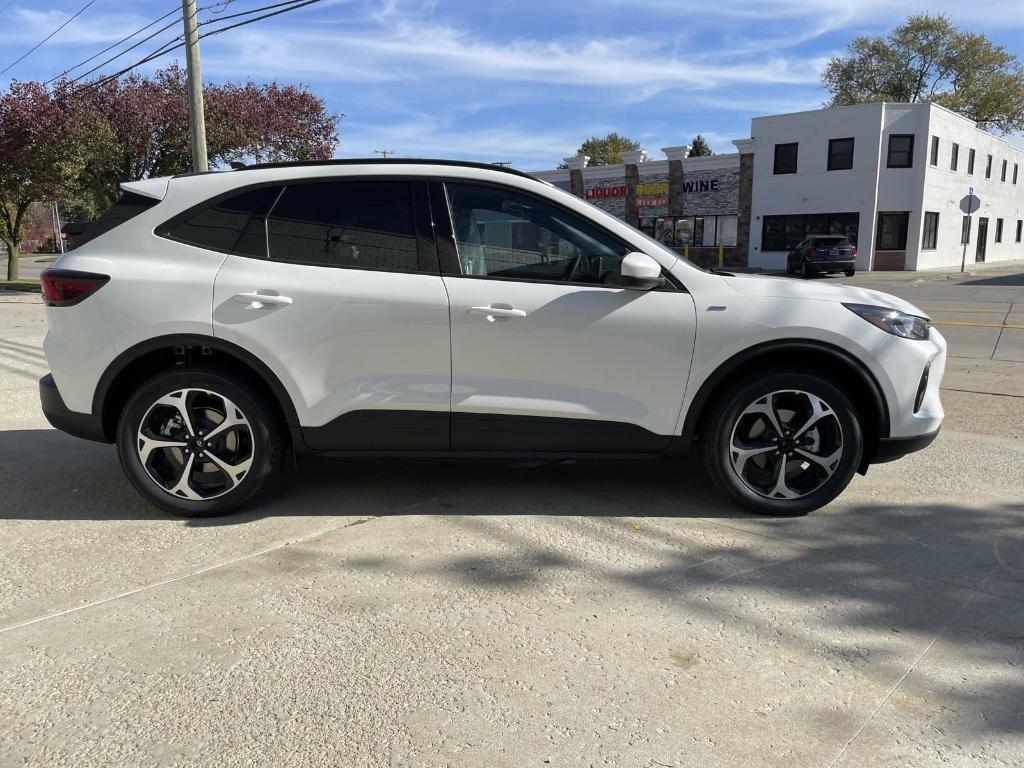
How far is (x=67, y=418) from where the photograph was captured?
13.5 feet

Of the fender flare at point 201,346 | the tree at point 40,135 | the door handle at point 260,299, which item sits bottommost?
the fender flare at point 201,346

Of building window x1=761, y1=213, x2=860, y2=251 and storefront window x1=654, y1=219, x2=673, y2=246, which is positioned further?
storefront window x1=654, y1=219, x2=673, y2=246

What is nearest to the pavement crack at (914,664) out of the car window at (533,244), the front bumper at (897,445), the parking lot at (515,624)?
the parking lot at (515,624)

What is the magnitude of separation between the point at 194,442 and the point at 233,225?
3.65 feet

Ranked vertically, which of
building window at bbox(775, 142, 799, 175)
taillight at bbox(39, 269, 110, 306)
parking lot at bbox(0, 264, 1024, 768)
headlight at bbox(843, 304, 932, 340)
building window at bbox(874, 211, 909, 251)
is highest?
building window at bbox(775, 142, 799, 175)

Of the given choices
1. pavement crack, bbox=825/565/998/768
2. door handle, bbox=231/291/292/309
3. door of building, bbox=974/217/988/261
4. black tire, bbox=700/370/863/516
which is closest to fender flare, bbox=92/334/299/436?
door handle, bbox=231/291/292/309

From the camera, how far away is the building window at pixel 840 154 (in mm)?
33344

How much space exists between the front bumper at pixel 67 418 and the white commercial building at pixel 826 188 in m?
30.6

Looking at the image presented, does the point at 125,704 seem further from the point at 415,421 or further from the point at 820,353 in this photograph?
the point at 820,353

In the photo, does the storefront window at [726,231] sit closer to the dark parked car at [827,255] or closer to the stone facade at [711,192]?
the stone facade at [711,192]

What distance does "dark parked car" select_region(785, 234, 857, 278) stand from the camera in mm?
29141

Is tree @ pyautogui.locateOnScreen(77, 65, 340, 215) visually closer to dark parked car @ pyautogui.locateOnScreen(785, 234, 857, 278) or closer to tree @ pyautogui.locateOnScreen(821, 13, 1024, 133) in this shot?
dark parked car @ pyautogui.locateOnScreen(785, 234, 857, 278)

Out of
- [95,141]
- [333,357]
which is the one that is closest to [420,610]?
[333,357]

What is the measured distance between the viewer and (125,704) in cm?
251
